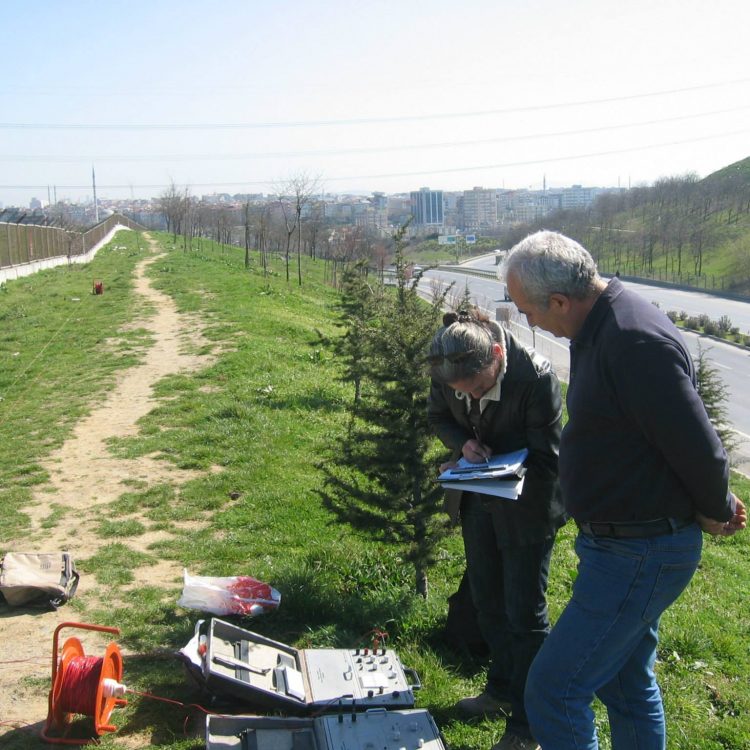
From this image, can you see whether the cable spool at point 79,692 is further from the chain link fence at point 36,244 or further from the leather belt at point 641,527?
the chain link fence at point 36,244

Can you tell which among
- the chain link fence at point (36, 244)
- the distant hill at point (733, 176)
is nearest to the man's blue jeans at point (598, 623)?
the chain link fence at point (36, 244)

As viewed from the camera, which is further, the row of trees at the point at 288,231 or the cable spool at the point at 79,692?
the row of trees at the point at 288,231

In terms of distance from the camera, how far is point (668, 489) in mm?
2652

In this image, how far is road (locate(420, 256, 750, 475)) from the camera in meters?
28.7

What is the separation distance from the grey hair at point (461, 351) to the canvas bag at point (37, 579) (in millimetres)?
2979

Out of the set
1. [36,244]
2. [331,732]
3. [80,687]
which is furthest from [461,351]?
[36,244]

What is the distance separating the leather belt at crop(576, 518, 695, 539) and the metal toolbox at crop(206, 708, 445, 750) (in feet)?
4.20

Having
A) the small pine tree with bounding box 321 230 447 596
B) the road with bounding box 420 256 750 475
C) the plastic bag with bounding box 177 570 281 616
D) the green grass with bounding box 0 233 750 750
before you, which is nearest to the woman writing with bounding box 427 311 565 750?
the green grass with bounding box 0 233 750 750

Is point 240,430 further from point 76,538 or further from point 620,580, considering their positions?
point 620,580

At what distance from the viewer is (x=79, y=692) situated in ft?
12.2

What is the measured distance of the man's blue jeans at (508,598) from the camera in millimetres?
3621

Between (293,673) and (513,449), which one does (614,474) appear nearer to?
(513,449)

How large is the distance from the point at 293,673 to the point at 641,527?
1.97m

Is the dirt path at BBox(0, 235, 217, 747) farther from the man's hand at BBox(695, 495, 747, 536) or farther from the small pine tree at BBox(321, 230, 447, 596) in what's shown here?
the man's hand at BBox(695, 495, 747, 536)
